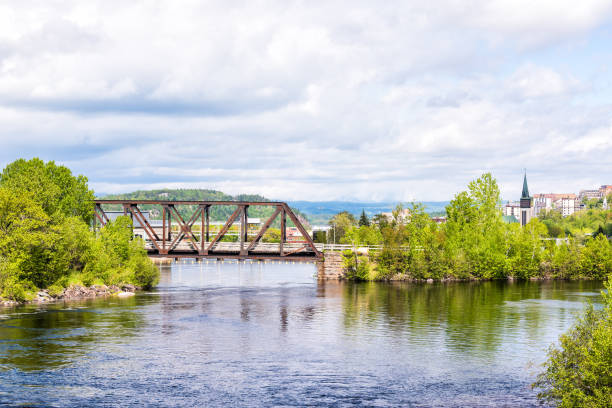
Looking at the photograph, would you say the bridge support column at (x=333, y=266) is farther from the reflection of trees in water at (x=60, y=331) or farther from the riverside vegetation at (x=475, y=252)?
the reflection of trees in water at (x=60, y=331)

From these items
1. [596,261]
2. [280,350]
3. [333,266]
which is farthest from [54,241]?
[596,261]

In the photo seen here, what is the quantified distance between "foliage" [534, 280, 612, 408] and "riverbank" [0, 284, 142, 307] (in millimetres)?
65579

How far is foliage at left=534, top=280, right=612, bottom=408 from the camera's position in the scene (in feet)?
101

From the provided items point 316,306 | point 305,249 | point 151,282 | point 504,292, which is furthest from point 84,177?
point 504,292

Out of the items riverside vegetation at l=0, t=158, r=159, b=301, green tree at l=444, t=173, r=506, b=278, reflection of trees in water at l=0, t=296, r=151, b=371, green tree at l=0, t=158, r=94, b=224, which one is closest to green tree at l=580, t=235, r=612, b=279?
green tree at l=444, t=173, r=506, b=278

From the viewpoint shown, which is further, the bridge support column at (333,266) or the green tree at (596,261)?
the green tree at (596,261)

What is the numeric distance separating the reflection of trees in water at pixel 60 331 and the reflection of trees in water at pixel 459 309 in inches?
953

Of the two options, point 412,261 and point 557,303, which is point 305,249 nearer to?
point 412,261

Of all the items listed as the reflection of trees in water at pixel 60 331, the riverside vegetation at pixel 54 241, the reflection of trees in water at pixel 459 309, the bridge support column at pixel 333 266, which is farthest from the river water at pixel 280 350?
the bridge support column at pixel 333 266

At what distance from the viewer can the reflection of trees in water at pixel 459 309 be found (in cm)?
6212

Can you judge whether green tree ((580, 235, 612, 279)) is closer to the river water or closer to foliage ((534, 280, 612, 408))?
the river water

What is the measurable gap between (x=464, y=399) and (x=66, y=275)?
2708 inches

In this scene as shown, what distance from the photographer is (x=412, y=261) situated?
4751 inches

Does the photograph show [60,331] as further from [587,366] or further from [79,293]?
[587,366]
